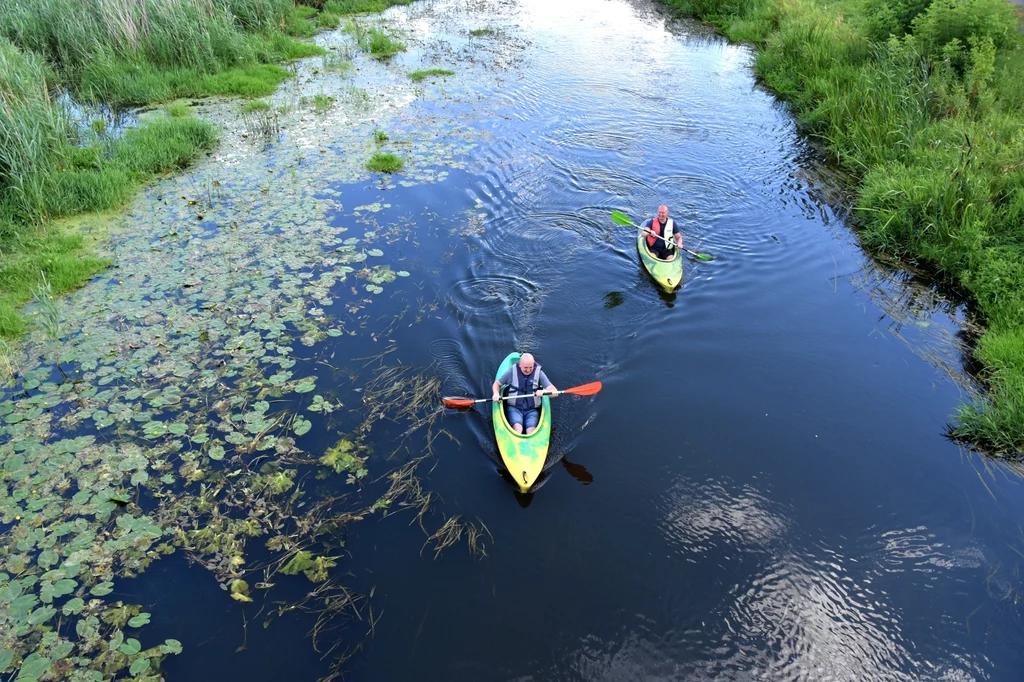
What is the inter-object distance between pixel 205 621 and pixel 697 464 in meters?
5.77

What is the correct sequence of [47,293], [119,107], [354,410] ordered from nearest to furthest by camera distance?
[354,410]
[47,293]
[119,107]

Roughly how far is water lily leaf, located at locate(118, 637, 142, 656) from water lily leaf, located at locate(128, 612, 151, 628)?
0.14 m

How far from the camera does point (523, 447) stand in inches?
303

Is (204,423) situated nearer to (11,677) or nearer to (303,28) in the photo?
(11,677)

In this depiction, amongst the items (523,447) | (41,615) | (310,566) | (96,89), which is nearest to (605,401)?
(523,447)

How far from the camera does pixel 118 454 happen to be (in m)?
7.70

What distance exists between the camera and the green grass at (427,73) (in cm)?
1962

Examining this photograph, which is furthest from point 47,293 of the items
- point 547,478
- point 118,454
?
point 547,478

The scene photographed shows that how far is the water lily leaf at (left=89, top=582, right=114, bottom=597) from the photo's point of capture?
20.7ft

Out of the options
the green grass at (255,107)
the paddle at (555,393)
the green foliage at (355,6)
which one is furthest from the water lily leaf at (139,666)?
the green foliage at (355,6)

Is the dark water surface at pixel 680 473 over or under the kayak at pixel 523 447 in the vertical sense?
under

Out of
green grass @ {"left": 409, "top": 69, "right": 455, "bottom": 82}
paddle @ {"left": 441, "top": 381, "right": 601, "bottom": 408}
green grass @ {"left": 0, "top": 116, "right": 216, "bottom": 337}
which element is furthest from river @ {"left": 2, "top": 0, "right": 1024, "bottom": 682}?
green grass @ {"left": 409, "top": 69, "right": 455, "bottom": 82}

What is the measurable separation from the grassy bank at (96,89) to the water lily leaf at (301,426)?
4.66 meters

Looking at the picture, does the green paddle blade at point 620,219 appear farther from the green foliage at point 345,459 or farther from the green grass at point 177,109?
the green grass at point 177,109
